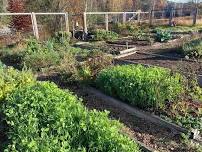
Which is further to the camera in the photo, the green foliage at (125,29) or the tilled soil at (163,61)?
the green foliage at (125,29)

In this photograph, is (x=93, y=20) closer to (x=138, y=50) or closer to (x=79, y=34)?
(x=79, y=34)

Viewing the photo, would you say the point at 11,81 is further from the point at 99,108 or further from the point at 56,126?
the point at 56,126

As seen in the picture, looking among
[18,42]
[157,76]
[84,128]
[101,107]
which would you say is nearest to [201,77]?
[157,76]

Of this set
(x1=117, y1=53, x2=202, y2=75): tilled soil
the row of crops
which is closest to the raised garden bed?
(x1=117, y1=53, x2=202, y2=75): tilled soil

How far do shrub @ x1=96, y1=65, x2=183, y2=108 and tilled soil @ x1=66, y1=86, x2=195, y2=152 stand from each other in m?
0.30

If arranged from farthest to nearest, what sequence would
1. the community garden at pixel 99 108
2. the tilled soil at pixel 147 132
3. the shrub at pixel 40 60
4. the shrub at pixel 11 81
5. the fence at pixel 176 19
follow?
1. the fence at pixel 176 19
2. the shrub at pixel 40 60
3. the shrub at pixel 11 81
4. the tilled soil at pixel 147 132
5. the community garden at pixel 99 108

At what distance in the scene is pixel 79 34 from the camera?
18.3 meters

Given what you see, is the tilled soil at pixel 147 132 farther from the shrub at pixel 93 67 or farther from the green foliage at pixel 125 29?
the green foliage at pixel 125 29

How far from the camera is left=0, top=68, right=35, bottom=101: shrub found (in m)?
5.59

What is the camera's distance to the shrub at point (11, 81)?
5.59 meters

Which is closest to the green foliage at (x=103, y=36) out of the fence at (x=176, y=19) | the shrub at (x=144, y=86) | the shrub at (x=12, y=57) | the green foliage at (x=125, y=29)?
the green foliage at (x=125, y=29)

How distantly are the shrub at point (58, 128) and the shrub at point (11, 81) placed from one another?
949mm

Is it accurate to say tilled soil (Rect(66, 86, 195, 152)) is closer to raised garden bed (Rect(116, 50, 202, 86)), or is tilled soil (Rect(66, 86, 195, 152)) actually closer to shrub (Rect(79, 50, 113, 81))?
shrub (Rect(79, 50, 113, 81))

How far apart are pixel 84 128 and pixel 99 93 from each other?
306 centimetres
